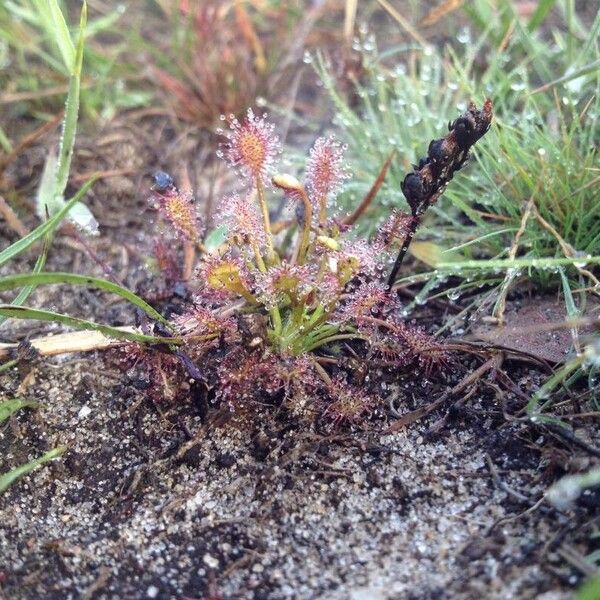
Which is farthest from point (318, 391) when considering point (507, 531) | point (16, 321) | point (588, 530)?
point (16, 321)

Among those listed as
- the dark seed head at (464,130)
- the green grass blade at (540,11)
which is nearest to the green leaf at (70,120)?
the dark seed head at (464,130)

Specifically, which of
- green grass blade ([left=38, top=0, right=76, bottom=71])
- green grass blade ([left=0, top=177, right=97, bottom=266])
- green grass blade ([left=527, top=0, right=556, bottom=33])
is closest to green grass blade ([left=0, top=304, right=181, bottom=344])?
green grass blade ([left=0, top=177, right=97, bottom=266])

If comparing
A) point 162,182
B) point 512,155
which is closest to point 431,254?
point 512,155

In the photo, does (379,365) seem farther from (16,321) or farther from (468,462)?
(16,321)

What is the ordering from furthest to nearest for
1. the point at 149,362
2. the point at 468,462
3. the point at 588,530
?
the point at 149,362, the point at 468,462, the point at 588,530

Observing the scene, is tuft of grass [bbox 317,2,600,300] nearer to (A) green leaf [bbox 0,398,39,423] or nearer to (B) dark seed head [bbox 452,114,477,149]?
(B) dark seed head [bbox 452,114,477,149]

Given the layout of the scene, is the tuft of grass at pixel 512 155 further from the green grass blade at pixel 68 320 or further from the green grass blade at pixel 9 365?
the green grass blade at pixel 9 365
